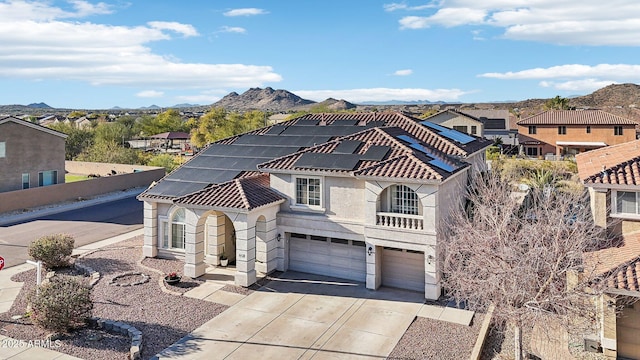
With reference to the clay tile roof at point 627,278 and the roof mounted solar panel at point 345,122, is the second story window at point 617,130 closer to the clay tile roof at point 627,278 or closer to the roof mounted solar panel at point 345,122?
the roof mounted solar panel at point 345,122

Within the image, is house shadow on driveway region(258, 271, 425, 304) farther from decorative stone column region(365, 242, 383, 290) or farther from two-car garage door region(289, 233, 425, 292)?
two-car garage door region(289, 233, 425, 292)

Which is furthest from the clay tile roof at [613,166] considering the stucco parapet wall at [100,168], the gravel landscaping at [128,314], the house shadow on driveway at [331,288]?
the stucco parapet wall at [100,168]

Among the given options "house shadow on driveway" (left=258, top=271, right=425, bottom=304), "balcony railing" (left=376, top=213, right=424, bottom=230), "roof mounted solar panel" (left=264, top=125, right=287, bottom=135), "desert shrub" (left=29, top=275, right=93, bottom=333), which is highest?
"roof mounted solar panel" (left=264, top=125, right=287, bottom=135)

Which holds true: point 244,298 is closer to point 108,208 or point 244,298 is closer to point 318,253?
point 318,253

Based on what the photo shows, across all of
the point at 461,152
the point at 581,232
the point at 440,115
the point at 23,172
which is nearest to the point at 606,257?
the point at 581,232

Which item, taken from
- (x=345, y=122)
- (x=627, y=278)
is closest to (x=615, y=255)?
(x=627, y=278)

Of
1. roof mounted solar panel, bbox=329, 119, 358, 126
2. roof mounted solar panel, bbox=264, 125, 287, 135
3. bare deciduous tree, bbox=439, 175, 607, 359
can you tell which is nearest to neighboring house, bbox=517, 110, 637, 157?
roof mounted solar panel, bbox=329, 119, 358, 126

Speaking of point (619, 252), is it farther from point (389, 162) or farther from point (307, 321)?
point (307, 321)

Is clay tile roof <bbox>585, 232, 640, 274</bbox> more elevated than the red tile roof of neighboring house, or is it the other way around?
the red tile roof of neighboring house
